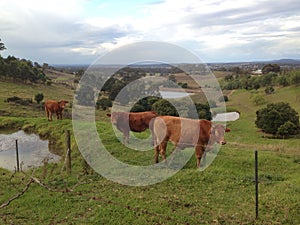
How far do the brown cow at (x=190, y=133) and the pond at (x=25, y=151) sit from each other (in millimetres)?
4269

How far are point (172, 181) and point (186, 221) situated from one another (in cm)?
209

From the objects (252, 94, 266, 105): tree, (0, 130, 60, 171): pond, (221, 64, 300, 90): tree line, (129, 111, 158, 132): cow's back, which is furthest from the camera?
(221, 64, 300, 90): tree line

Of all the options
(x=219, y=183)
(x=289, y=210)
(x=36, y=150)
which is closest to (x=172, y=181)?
(x=219, y=183)

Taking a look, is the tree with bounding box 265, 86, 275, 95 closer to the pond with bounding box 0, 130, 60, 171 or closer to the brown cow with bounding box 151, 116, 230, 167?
the pond with bounding box 0, 130, 60, 171

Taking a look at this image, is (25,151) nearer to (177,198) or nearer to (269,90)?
(177,198)

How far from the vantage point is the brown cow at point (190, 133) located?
29.1 ft

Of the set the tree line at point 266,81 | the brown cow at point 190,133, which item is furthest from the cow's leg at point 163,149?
the tree line at point 266,81

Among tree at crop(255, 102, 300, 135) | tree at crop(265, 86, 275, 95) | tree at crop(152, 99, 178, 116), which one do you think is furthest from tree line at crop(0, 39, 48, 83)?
tree at crop(265, 86, 275, 95)

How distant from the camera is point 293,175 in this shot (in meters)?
8.45

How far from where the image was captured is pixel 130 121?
1237cm

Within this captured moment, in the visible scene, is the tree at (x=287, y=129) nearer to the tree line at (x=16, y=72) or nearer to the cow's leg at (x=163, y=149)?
the cow's leg at (x=163, y=149)

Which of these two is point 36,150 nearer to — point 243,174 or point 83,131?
point 83,131

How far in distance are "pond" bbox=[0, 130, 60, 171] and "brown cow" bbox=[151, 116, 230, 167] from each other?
427 centimetres

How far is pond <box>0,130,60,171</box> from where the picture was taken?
11893 millimetres
